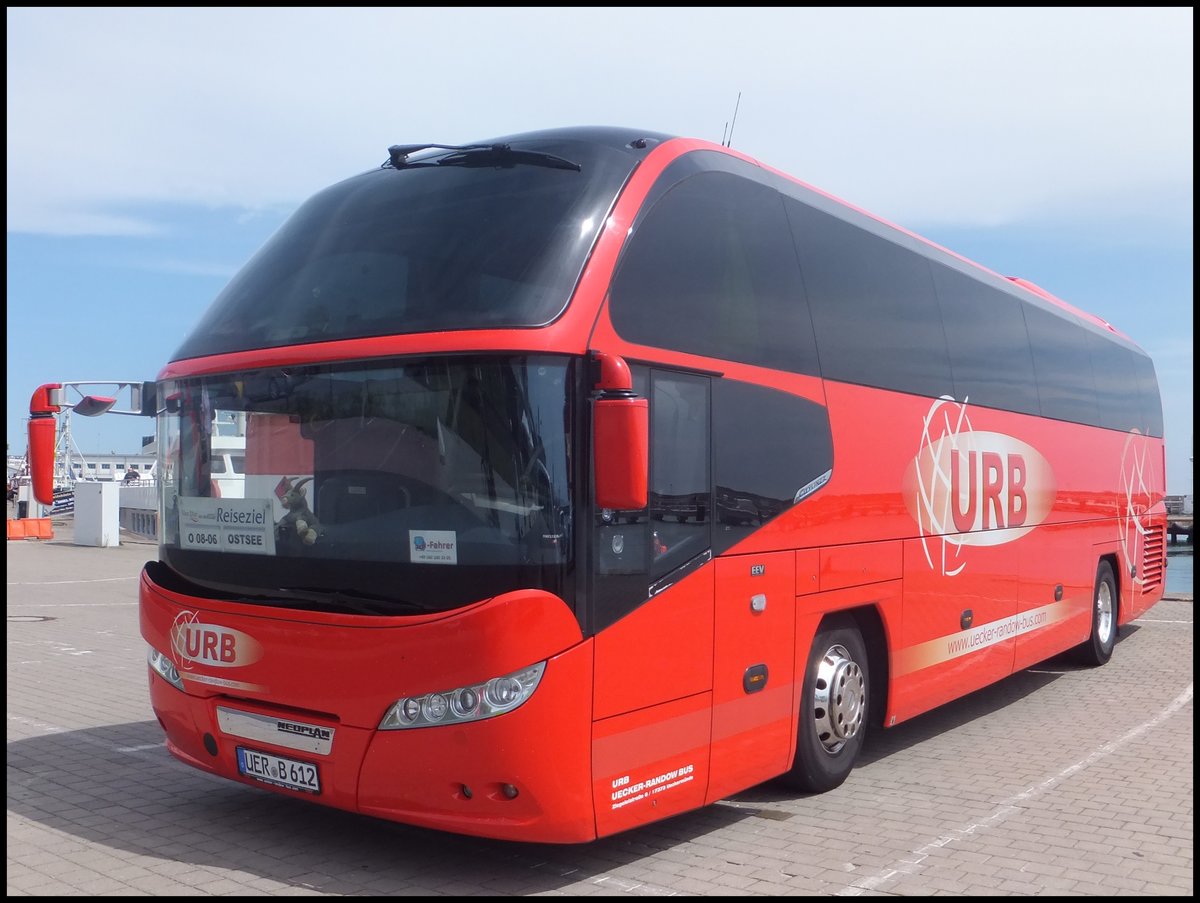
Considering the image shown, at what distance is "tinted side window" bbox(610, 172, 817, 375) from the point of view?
18.7 feet

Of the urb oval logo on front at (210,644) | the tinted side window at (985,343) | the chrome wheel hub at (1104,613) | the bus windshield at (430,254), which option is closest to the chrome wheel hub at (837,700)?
the tinted side window at (985,343)

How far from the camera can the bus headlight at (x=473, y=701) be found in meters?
5.03

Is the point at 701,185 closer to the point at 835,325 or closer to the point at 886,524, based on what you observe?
the point at 835,325

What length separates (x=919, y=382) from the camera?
8430 mm

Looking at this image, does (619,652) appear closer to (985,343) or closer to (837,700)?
(837,700)

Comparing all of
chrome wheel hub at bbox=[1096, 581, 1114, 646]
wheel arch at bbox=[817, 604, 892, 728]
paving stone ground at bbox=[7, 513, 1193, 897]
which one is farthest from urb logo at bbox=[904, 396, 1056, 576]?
chrome wheel hub at bbox=[1096, 581, 1114, 646]

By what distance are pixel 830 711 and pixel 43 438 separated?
188 inches

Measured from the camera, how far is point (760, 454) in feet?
21.1

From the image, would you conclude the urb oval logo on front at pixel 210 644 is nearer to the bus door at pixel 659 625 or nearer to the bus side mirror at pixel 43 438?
the bus side mirror at pixel 43 438

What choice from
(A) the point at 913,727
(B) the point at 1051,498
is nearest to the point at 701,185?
(A) the point at 913,727

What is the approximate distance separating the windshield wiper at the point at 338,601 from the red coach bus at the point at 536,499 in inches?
0.6

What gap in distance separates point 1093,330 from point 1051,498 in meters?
3.37

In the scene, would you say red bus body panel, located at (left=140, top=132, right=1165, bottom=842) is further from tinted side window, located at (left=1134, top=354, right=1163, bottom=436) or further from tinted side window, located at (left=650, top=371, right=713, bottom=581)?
tinted side window, located at (left=1134, top=354, right=1163, bottom=436)

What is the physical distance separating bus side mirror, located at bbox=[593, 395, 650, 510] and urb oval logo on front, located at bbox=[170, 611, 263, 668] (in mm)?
2020
